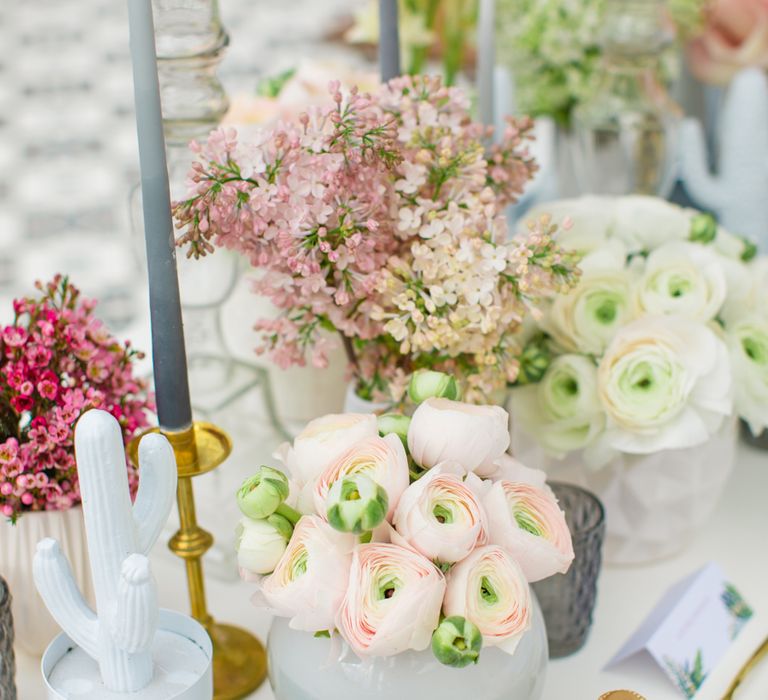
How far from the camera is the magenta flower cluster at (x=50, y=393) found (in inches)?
23.6

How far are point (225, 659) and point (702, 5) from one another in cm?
95

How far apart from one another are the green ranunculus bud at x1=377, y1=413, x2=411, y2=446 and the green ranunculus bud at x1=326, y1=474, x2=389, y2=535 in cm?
7

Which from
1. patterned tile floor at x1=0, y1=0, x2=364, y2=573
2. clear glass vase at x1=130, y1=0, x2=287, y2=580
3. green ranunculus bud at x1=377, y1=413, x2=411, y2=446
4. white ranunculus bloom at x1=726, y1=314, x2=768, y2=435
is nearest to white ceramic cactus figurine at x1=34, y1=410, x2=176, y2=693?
green ranunculus bud at x1=377, y1=413, x2=411, y2=446

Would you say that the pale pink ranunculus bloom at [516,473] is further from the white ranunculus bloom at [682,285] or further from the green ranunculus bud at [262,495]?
the white ranunculus bloom at [682,285]

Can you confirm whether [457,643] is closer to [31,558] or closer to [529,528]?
[529,528]

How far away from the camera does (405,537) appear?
0.50 meters

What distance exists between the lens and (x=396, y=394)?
2.10 feet

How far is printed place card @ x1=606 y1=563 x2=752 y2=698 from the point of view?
68cm

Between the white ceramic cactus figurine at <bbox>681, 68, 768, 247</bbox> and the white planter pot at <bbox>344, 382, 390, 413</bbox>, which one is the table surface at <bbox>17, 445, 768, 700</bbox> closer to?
the white planter pot at <bbox>344, 382, 390, 413</bbox>

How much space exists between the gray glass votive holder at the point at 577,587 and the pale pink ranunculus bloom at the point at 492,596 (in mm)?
173

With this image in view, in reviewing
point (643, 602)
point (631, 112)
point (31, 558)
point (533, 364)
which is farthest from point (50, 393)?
point (631, 112)

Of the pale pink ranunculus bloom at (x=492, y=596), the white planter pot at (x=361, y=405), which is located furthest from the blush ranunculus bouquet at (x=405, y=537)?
the white planter pot at (x=361, y=405)

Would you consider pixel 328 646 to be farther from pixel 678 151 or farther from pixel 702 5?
pixel 702 5

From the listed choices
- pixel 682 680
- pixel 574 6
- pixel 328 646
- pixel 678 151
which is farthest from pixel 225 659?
pixel 574 6
